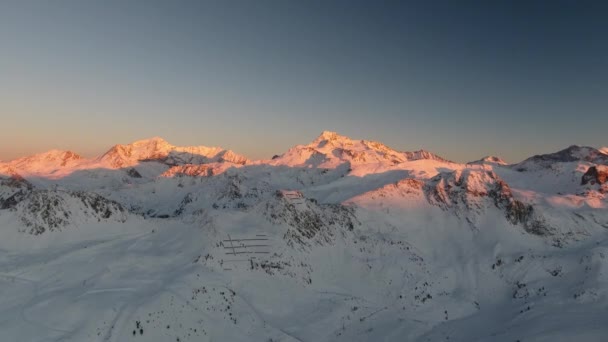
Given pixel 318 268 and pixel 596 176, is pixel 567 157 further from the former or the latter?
pixel 318 268

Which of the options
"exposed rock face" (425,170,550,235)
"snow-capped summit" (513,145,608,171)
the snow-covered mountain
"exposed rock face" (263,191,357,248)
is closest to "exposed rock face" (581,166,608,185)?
the snow-covered mountain

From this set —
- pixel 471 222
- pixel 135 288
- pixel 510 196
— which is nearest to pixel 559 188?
pixel 510 196

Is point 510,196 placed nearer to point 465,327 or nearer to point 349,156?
point 465,327

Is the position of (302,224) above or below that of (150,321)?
above

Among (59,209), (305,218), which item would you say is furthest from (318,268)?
(59,209)

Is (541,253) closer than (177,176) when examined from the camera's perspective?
Yes

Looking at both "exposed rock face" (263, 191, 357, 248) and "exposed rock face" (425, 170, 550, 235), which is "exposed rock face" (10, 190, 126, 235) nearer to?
"exposed rock face" (263, 191, 357, 248)
